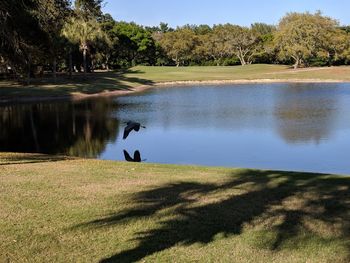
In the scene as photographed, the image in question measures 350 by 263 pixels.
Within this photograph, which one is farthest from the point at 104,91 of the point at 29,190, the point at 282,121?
the point at 29,190

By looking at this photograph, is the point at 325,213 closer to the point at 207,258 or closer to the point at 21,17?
the point at 207,258

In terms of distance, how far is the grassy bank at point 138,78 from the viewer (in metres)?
51.5

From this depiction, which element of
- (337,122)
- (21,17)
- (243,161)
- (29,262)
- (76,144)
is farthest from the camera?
(337,122)

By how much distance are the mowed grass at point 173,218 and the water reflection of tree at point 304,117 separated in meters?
11.8

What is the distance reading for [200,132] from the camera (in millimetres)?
25719

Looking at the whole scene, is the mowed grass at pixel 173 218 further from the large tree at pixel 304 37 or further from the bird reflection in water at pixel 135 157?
the large tree at pixel 304 37

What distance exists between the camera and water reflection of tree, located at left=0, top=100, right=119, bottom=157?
22312 millimetres

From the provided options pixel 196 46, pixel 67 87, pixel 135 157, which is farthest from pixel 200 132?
pixel 196 46

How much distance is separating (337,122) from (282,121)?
2.96 meters

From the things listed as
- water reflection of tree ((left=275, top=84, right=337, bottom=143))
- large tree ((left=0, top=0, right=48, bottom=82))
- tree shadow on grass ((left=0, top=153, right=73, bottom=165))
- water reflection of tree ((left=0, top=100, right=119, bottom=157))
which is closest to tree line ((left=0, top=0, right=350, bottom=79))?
water reflection of tree ((left=0, top=100, right=119, bottom=157))

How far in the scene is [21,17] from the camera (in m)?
20.1

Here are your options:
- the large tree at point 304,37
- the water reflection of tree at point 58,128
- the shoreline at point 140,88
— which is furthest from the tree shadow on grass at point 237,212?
the large tree at point 304,37

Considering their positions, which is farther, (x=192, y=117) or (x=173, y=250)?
(x=192, y=117)

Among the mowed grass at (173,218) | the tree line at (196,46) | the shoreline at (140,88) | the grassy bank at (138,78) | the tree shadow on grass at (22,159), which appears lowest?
the shoreline at (140,88)
